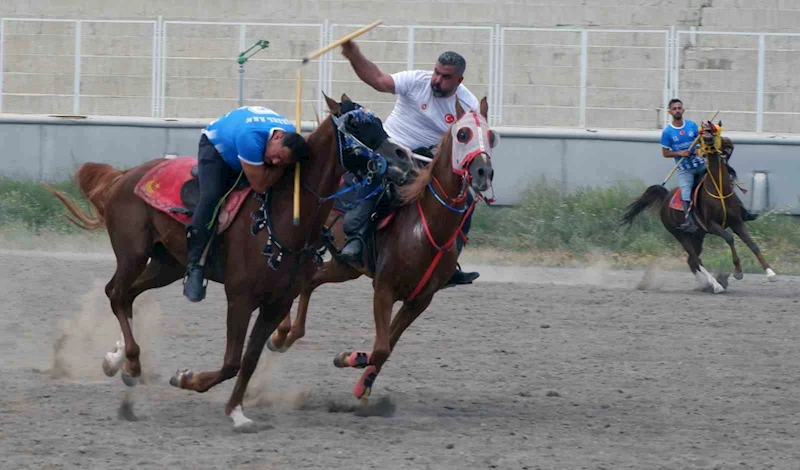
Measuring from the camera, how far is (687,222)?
13.6 metres

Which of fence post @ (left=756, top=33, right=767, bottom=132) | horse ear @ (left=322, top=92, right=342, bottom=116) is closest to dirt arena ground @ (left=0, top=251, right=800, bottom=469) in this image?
horse ear @ (left=322, top=92, right=342, bottom=116)

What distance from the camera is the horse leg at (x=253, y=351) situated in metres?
6.44

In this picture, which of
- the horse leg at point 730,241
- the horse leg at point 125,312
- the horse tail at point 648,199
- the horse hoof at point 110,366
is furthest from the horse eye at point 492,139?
the horse tail at point 648,199

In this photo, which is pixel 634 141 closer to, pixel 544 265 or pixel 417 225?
pixel 544 265

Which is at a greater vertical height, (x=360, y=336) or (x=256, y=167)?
(x=256, y=167)

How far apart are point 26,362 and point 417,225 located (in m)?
3.18

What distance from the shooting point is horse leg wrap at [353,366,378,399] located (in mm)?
6992

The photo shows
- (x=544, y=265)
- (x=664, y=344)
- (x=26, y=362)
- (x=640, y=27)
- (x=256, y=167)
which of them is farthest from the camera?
(x=640, y=27)

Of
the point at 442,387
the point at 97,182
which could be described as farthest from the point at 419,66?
the point at 442,387

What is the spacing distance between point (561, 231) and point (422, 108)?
27.7 ft

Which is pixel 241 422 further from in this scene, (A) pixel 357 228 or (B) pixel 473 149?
(B) pixel 473 149

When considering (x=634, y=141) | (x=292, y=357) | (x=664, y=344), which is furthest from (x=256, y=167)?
(x=634, y=141)

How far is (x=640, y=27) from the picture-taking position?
19406 mm

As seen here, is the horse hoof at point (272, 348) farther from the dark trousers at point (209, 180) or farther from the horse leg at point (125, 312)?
the dark trousers at point (209, 180)
